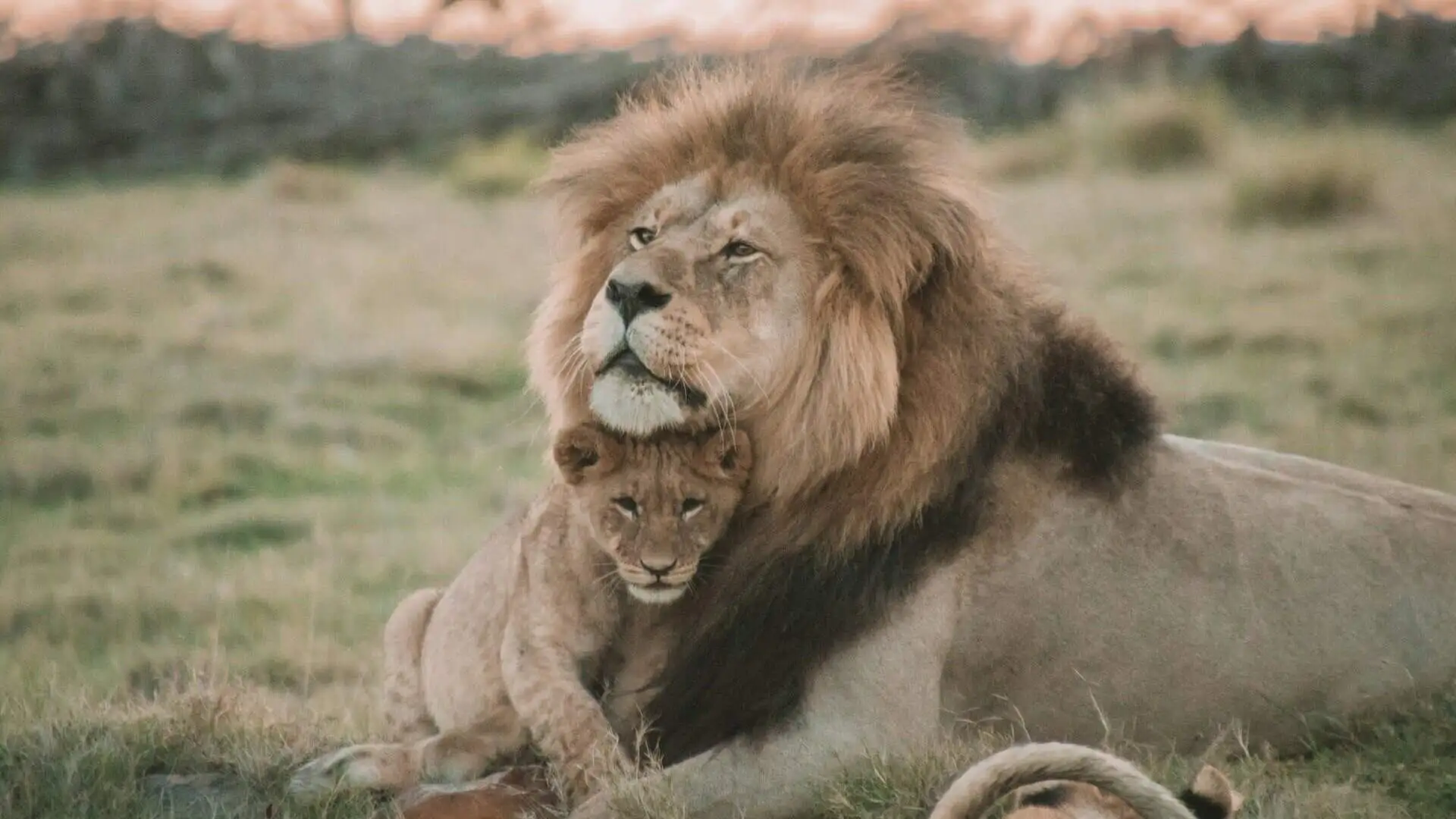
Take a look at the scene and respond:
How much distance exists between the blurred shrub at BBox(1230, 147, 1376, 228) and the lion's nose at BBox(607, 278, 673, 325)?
1082 centimetres

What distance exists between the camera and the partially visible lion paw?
434cm

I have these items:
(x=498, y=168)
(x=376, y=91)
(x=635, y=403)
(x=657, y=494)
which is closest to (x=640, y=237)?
(x=635, y=403)

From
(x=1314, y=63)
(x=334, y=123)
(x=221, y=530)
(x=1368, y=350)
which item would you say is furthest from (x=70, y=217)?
(x=1314, y=63)

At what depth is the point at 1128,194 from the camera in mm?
15547

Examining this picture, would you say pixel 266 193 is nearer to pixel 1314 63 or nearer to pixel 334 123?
pixel 334 123

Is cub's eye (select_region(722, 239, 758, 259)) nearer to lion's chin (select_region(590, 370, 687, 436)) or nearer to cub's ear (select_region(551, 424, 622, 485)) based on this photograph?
lion's chin (select_region(590, 370, 687, 436))

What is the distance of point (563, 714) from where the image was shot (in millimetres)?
4316

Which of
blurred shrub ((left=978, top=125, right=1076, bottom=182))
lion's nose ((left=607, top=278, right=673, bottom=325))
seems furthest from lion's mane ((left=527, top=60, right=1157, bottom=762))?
blurred shrub ((left=978, top=125, right=1076, bottom=182))

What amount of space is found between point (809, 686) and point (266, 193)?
1480cm

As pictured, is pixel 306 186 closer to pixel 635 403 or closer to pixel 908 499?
pixel 635 403

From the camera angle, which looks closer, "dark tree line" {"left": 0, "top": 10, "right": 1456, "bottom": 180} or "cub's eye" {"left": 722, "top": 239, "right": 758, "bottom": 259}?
"cub's eye" {"left": 722, "top": 239, "right": 758, "bottom": 259}

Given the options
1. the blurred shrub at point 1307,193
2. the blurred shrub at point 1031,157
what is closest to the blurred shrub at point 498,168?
the blurred shrub at point 1031,157

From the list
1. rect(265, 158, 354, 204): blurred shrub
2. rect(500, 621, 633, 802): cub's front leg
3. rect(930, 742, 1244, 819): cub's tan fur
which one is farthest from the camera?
rect(265, 158, 354, 204): blurred shrub

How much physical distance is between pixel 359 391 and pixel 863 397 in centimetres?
710
